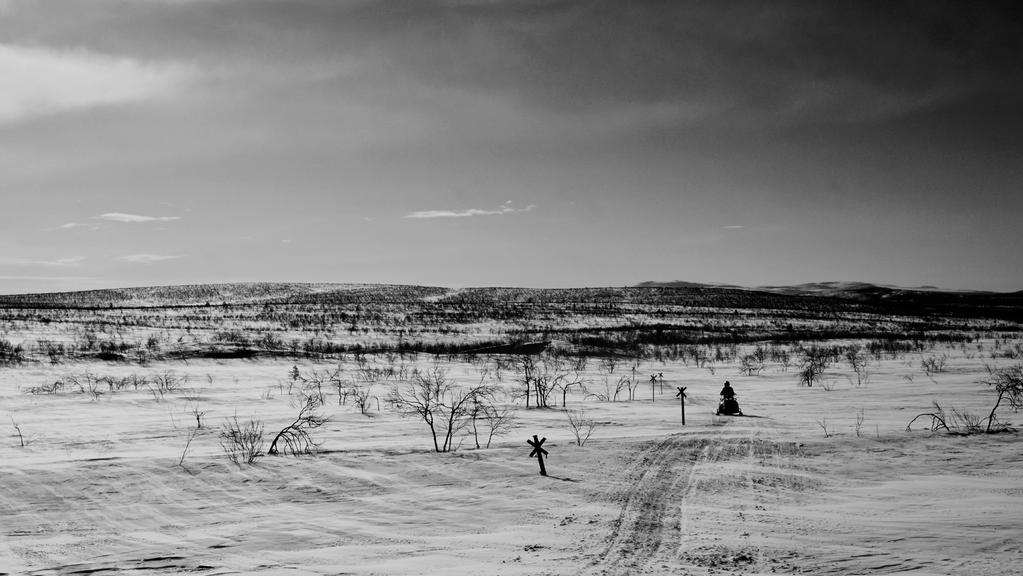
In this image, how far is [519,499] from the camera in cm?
810

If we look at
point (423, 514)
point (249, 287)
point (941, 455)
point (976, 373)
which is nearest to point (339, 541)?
point (423, 514)

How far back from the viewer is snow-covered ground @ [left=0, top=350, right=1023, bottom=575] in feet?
20.2

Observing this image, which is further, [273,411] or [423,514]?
[273,411]

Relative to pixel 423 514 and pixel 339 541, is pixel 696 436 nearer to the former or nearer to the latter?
pixel 423 514

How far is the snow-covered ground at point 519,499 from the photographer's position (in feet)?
20.2

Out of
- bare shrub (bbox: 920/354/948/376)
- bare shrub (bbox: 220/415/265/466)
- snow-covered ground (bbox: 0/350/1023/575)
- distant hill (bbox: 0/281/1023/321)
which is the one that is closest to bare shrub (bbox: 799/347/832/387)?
bare shrub (bbox: 920/354/948/376)

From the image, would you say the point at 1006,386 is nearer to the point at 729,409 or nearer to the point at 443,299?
the point at 729,409

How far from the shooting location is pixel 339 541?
6.75 meters

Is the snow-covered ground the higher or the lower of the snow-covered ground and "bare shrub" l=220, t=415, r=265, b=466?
the lower

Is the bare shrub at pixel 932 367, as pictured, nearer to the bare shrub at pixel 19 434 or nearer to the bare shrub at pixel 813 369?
A: the bare shrub at pixel 813 369

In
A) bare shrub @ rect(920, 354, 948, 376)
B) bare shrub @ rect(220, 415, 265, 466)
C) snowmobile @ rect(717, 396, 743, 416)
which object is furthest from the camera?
bare shrub @ rect(920, 354, 948, 376)

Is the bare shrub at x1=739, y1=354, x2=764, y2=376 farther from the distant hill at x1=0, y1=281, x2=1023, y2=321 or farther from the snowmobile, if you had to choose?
the distant hill at x1=0, y1=281, x2=1023, y2=321

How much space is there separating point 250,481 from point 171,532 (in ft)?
5.72

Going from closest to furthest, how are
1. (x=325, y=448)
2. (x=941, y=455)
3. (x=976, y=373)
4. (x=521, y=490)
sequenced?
(x=521, y=490)
(x=941, y=455)
(x=325, y=448)
(x=976, y=373)
